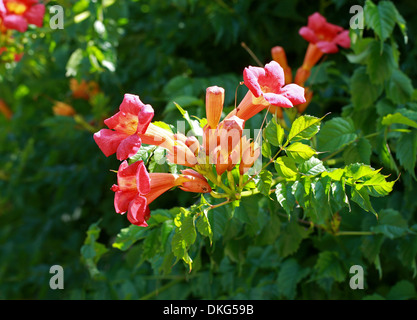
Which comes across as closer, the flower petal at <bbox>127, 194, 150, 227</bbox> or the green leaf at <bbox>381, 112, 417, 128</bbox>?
the flower petal at <bbox>127, 194, 150, 227</bbox>

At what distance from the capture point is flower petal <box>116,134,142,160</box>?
58.5 inches

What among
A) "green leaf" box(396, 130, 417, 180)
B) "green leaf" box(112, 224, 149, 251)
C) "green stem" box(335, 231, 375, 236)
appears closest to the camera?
"green leaf" box(396, 130, 417, 180)

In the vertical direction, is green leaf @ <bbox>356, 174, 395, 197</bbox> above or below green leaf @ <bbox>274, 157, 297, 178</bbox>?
below

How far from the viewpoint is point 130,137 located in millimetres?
1521

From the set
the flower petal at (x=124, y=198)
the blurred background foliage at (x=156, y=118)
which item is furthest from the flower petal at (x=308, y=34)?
the flower petal at (x=124, y=198)

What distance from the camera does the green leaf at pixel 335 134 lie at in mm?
1949

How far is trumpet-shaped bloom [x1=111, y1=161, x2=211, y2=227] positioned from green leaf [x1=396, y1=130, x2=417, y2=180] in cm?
92

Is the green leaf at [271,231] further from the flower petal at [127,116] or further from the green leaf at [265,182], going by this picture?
the flower petal at [127,116]

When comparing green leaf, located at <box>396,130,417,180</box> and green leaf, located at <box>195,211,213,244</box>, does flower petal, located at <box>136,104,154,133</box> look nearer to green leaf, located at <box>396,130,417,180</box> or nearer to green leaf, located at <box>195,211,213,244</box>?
green leaf, located at <box>195,211,213,244</box>

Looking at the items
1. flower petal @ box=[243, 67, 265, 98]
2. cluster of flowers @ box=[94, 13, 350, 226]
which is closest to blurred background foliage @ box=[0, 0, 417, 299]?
cluster of flowers @ box=[94, 13, 350, 226]

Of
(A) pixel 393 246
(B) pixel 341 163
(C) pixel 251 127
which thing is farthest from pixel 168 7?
(A) pixel 393 246

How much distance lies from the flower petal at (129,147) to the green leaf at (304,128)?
502mm

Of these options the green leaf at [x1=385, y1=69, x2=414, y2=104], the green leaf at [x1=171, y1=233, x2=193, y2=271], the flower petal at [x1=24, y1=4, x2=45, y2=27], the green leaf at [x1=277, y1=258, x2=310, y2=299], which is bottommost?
the green leaf at [x1=277, y1=258, x2=310, y2=299]

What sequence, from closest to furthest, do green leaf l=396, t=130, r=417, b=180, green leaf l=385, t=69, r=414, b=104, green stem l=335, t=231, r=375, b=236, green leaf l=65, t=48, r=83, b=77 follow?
green leaf l=396, t=130, r=417, b=180 → green stem l=335, t=231, r=375, b=236 → green leaf l=385, t=69, r=414, b=104 → green leaf l=65, t=48, r=83, b=77
